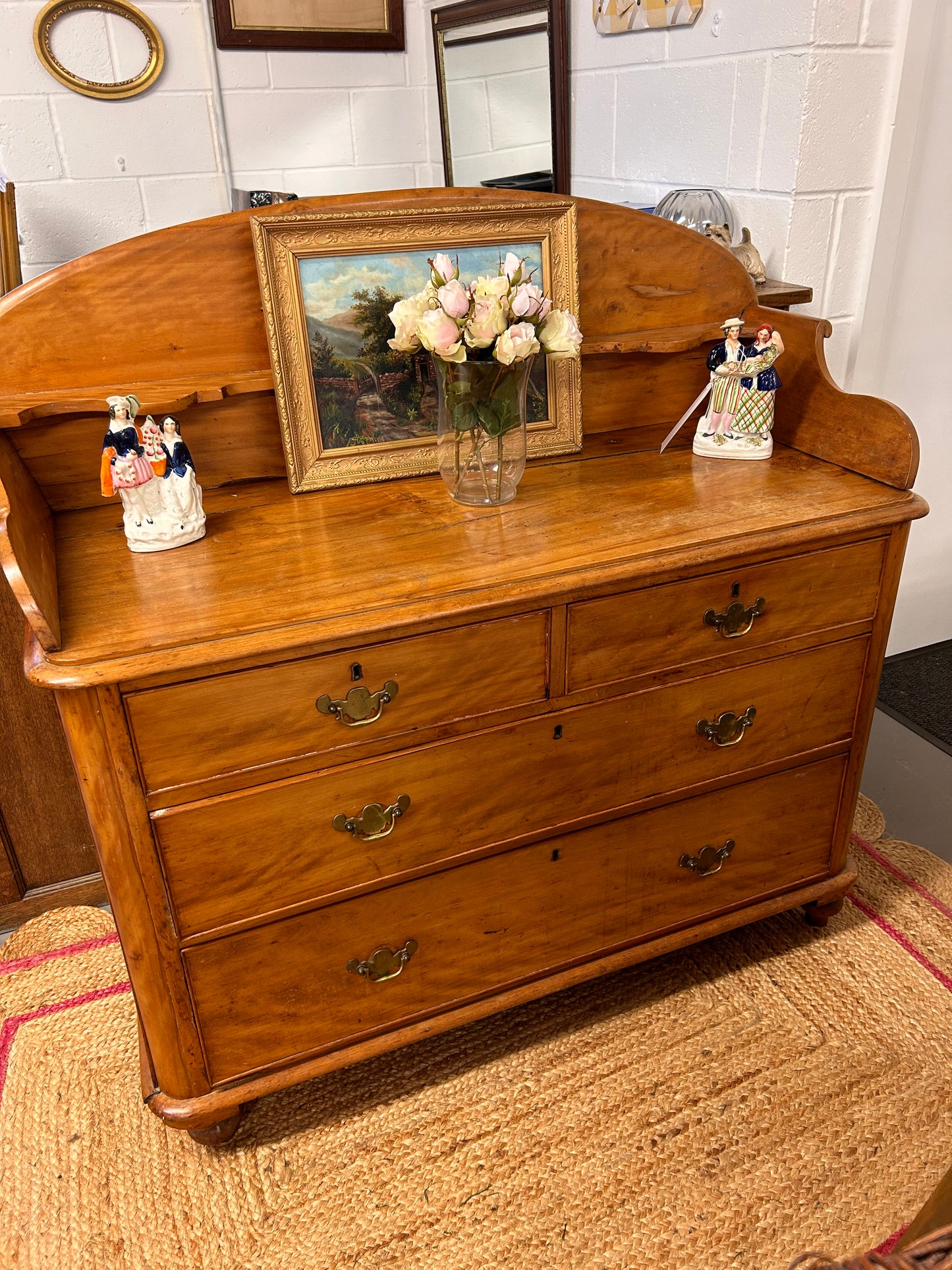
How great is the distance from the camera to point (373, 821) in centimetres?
131

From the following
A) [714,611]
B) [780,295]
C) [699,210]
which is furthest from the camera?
[699,210]

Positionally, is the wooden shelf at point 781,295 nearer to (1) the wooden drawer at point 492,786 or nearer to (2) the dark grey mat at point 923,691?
(1) the wooden drawer at point 492,786

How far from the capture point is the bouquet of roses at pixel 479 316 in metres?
1.27

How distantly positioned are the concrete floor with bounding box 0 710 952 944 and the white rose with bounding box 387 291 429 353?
155 cm

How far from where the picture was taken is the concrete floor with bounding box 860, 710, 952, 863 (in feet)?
6.97

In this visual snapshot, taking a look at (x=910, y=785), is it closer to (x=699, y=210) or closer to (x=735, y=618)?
(x=735, y=618)

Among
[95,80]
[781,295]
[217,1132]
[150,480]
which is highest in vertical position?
[95,80]

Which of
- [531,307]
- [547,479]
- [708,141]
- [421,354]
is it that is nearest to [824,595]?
[547,479]

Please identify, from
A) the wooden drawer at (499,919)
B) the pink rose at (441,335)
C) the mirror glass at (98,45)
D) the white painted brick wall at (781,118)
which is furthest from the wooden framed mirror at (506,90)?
the wooden drawer at (499,919)

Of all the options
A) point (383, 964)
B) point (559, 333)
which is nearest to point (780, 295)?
point (559, 333)

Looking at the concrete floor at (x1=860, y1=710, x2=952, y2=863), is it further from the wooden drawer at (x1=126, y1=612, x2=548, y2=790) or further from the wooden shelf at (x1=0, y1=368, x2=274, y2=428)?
the wooden shelf at (x1=0, y1=368, x2=274, y2=428)

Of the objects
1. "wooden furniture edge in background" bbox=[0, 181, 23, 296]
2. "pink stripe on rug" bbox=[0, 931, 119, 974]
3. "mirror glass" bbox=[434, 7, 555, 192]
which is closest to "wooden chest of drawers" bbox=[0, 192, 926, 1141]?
"pink stripe on rug" bbox=[0, 931, 119, 974]

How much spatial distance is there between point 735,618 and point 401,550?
526 millimetres

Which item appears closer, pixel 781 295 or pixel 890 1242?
pixel 890 1242
